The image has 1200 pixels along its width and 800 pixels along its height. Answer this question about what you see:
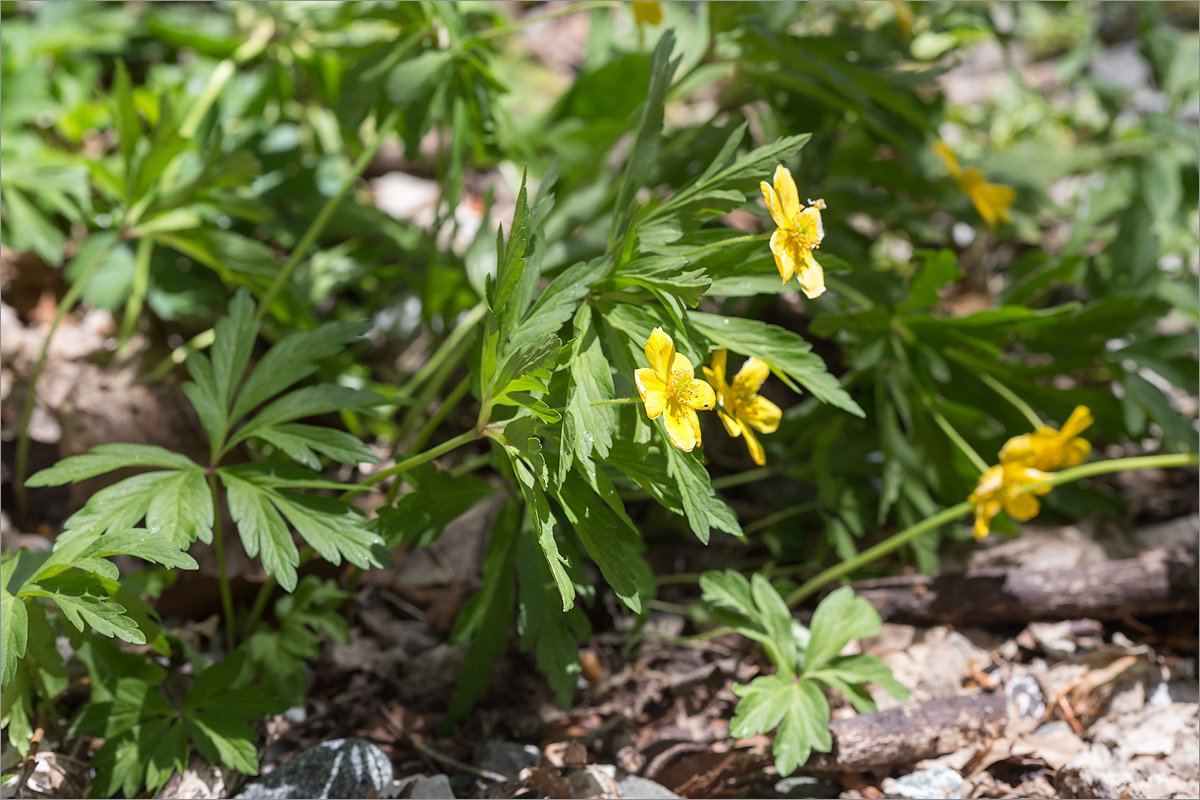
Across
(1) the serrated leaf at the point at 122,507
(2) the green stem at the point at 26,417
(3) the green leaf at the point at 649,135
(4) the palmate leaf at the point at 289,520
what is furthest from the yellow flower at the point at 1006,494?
(2) the green stem at the point at 26,417

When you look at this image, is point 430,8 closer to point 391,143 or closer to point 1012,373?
point 391,143

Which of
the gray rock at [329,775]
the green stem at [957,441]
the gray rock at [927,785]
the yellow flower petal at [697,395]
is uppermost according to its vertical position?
the yellow flower petal at [697,395]

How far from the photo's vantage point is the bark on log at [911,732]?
192 cm

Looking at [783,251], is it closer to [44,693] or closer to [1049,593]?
[1049,593]

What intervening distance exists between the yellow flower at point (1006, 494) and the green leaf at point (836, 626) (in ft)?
1.05

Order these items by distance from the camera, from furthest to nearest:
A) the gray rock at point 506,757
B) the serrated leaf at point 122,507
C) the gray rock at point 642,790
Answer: the gray rock at point 506,757 < the gray rock at point 642,790 < the serrated leaf at point 122,507

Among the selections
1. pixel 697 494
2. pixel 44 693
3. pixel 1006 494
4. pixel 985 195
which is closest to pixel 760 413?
pixel 697 494

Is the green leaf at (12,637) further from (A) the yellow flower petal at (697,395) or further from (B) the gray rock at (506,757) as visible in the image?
(A) the yellow flower petal at (697,395)

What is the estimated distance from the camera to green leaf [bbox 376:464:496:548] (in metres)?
1.82

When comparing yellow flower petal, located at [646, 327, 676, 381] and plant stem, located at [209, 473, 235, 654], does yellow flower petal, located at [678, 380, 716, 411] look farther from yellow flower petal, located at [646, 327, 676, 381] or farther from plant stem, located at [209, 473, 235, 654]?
plant stem, located at [209, 473, 235, 654]

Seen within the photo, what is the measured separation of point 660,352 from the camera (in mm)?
1438

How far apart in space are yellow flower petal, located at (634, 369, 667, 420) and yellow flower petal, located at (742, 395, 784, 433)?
0.33 metres

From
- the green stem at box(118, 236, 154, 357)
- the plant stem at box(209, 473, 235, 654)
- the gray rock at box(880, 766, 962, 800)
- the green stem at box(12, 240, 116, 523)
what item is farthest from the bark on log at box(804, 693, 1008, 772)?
the green stem at box(118, 236, 154, 357)

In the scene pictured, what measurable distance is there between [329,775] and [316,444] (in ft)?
2.32
